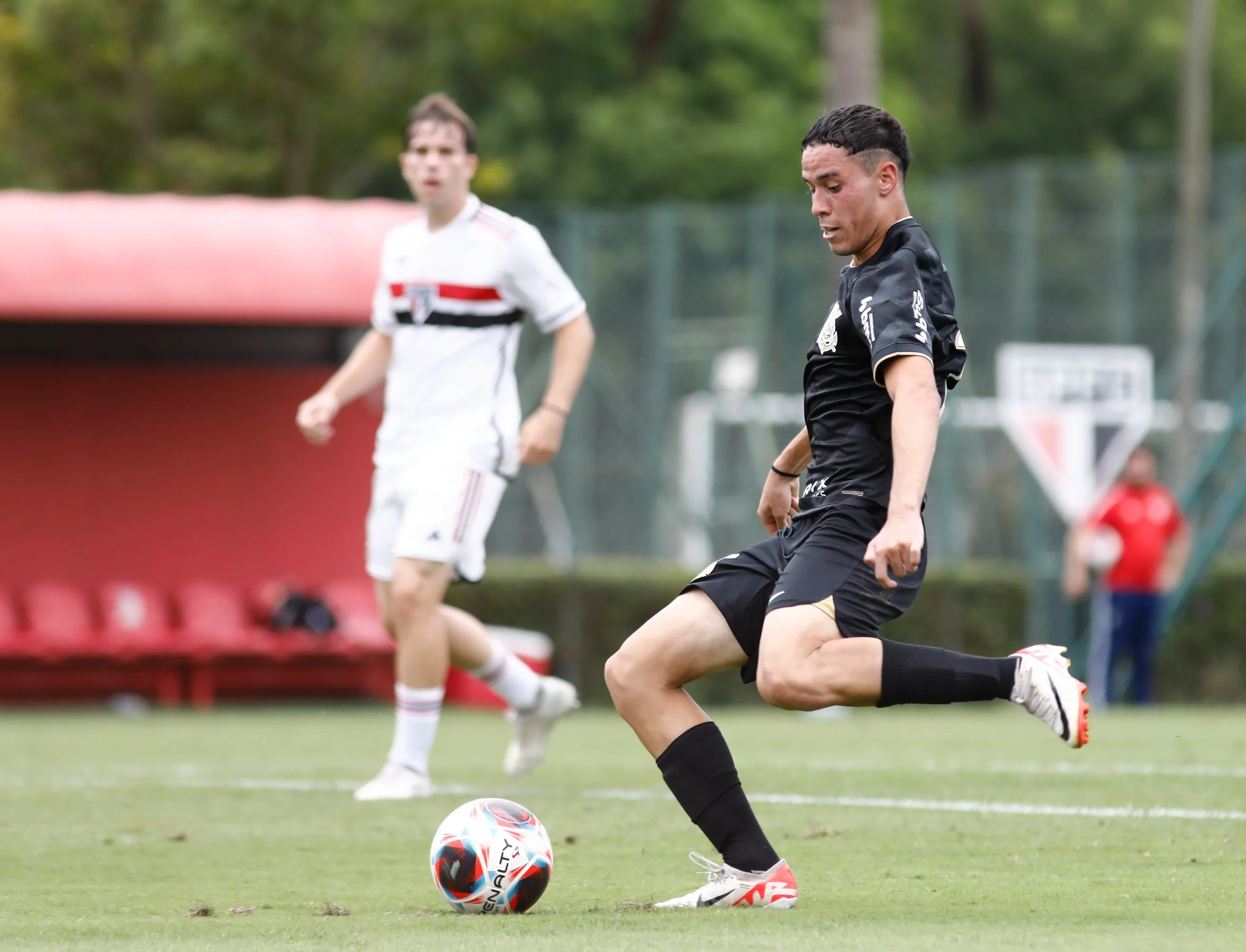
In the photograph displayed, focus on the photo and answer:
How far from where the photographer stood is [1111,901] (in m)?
5.20

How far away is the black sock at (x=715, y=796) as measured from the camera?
5.23 meters

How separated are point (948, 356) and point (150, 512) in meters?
12.7

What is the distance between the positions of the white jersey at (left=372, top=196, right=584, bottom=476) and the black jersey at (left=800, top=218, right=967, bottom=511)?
10.0 ft

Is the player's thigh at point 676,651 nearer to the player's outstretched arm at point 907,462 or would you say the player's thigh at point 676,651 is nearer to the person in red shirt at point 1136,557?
the player's outstretched arm at point 907,462

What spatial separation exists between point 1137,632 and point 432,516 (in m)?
10.2

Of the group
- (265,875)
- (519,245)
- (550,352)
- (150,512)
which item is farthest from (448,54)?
(265,875)

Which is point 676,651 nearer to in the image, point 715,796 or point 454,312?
point 715,796

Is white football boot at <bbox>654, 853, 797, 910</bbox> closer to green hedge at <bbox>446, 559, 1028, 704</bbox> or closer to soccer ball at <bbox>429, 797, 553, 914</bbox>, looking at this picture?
soccer ball at <bbox>429, 797, 553, 914</bbox>

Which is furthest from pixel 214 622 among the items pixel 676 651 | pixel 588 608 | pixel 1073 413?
pixel 676 651

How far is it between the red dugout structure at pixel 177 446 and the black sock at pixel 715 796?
1083cm

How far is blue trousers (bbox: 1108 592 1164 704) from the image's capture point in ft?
55.3

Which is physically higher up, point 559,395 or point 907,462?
point 559,395

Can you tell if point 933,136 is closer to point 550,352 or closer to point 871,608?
point 550,352

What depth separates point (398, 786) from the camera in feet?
26.5
